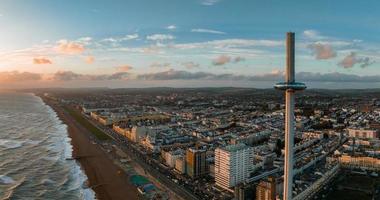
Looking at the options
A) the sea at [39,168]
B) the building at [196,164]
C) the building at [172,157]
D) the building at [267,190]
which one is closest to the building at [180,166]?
the building at [196,164]

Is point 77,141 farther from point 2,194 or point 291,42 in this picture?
point 291,42

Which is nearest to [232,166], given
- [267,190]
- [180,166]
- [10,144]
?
[267,190]

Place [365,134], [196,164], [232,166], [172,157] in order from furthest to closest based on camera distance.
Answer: [365,134] → [172,157] → [196,164] → [232,166]

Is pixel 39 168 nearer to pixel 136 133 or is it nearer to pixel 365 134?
pixel 136 133

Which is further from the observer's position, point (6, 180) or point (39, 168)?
point (39, 168)

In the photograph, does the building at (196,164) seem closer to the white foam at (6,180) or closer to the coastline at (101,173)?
the coastline at (101,173)

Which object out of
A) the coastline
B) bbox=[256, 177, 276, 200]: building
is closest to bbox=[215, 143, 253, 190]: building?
bbox=[256, 177, 276, 200]: building

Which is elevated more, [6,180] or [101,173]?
[6,180]

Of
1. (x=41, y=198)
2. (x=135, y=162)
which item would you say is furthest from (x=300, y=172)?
(x=41, y=198)
